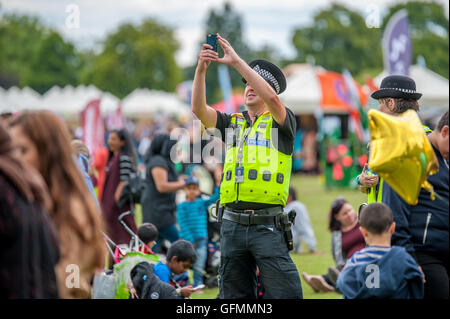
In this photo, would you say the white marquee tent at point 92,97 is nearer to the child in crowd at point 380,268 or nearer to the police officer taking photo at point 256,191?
the police officer taking photo at point 256,191

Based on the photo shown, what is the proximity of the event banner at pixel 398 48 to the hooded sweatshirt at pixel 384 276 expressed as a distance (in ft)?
35.7

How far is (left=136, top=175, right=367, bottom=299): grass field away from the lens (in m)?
8.22

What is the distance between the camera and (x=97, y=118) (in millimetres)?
14648

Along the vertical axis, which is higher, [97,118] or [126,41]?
[126,41]

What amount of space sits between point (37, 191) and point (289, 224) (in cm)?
217

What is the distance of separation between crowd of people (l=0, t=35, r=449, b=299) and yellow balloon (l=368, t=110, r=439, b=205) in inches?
10.2

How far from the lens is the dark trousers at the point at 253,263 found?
4.41 meters

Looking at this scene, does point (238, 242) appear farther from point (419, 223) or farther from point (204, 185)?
point (204, 185)

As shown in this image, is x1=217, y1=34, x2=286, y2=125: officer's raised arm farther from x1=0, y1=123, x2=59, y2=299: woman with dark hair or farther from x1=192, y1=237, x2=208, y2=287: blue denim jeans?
x1=192, y1=237, x2=208, y2=287: blue denim jeans

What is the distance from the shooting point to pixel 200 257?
8.58m

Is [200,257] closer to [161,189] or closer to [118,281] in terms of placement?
[161,189]

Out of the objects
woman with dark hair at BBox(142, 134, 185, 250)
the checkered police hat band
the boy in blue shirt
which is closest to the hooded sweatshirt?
the checkered police hat band

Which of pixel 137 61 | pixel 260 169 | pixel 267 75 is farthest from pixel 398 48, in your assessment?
pixel 137 61
